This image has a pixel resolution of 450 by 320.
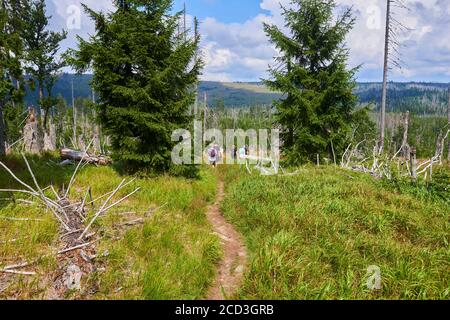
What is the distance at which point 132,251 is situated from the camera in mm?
6141

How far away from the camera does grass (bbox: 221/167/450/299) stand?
Answer: 5355mm

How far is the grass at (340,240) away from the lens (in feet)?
17.6

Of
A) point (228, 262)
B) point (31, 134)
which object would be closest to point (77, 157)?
point (31, 134)

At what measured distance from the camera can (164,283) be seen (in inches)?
207

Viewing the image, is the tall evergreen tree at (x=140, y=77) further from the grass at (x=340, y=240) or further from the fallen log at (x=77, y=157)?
the grass at (x=340, y=240)

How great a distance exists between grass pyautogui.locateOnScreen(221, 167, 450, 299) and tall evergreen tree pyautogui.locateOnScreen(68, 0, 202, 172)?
3.76m

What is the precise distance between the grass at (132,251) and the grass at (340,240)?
3.57ft

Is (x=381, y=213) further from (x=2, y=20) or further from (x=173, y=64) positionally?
(x=2, y=20)

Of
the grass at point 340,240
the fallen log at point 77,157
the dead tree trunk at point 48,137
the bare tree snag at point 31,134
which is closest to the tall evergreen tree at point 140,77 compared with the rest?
the fallen log at point 77,157

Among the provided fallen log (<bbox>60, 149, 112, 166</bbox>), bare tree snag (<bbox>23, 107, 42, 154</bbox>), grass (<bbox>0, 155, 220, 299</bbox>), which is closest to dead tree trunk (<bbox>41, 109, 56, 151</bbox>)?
bare tree snag (<bbox>23, 107, 42, 154</bbox>)

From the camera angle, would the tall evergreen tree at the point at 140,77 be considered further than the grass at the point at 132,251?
Yes

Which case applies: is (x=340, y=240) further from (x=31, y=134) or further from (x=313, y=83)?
(x=31, y=134)

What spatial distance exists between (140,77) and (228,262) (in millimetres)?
8542

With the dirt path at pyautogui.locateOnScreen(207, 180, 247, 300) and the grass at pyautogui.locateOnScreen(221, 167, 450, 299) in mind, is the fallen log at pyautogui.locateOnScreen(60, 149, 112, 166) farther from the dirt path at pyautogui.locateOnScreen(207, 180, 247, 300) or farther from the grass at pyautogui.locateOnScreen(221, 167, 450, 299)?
the dirt path at pyautogui.locateOnScreen(207, 180, 247, 300)
